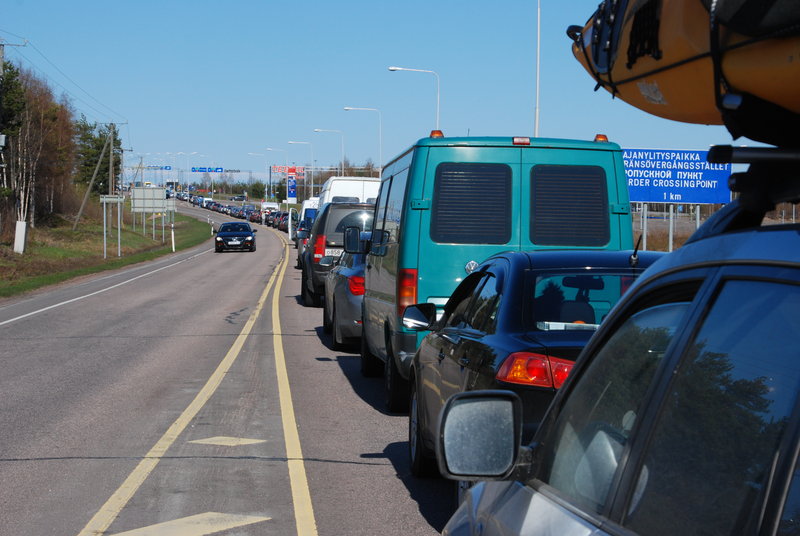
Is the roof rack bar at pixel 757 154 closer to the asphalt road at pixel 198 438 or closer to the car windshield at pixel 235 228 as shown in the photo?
the asphalt road at pixel 198 438

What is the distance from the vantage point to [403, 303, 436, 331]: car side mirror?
7.46 meters

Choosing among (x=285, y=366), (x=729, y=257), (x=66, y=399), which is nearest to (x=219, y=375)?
(x=285, y=366)

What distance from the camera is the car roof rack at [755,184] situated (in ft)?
6.26

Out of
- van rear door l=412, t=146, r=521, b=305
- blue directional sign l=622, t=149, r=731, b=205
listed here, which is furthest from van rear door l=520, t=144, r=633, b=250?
blue directional sign l=622, t=149, r=731, b=205

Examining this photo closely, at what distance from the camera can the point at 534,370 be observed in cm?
531

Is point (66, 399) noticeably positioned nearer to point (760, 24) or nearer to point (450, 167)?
point (450, 167)

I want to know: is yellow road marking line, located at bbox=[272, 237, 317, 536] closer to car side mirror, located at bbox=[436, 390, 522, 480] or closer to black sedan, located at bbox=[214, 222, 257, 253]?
car side mirror, located at bbox=[436, 390, 522, 480]

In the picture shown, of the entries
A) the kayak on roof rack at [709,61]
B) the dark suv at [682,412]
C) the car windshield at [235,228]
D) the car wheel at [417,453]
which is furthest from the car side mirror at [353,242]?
the car windshield at [235,228]

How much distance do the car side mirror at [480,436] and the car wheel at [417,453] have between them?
4.56 m

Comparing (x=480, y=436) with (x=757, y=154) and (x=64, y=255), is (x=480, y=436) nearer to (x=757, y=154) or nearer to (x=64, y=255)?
(x=757, y=154)

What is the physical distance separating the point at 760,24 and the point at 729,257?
0.45 metres

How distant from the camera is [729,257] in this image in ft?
6.23

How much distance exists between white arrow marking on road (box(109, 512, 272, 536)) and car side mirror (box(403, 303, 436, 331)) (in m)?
1.92

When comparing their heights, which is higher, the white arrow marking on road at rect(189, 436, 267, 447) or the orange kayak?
the orange kayak
